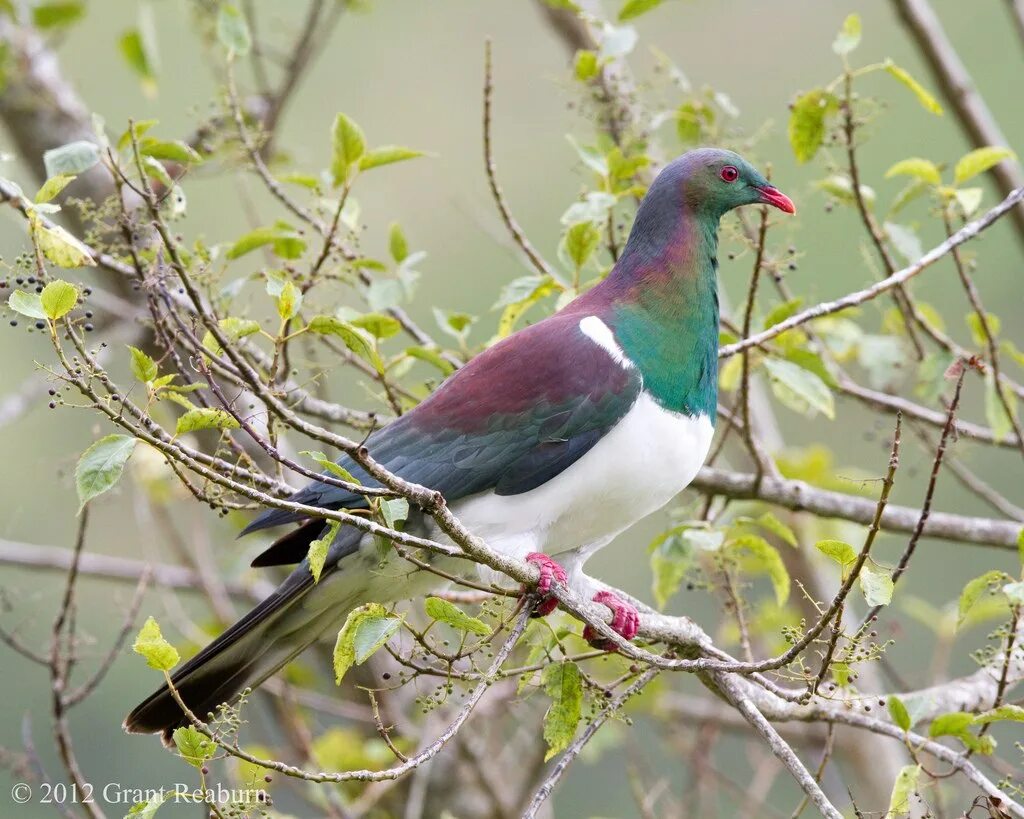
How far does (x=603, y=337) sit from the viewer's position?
2.68m

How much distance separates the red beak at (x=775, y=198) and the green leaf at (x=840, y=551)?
1.12 m

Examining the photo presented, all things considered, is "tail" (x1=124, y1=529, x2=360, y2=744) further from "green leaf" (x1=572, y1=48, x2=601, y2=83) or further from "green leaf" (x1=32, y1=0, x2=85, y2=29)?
"green leaf" (x1=32, y1=0, x2=85, y2=29)

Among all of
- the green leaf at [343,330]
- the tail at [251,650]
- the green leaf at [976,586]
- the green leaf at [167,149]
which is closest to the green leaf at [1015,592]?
the green leaf at [976,586]

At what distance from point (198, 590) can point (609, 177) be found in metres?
2.35

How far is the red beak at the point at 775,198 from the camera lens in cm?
286

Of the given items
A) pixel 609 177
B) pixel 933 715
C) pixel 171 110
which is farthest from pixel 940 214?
pixel 171 110

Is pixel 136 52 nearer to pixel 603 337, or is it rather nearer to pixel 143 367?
pixel 603 337

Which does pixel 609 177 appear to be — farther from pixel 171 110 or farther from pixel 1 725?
pixel 171 110

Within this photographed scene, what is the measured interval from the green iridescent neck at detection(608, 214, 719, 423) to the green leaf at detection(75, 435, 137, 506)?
1.16m

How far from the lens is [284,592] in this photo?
2.55m

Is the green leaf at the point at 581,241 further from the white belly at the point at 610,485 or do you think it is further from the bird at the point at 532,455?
the white belly at the point at 610,485

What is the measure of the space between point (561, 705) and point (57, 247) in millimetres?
1177

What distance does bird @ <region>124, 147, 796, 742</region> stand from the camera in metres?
2.62

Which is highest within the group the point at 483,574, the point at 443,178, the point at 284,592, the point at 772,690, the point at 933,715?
the point at 443,178
